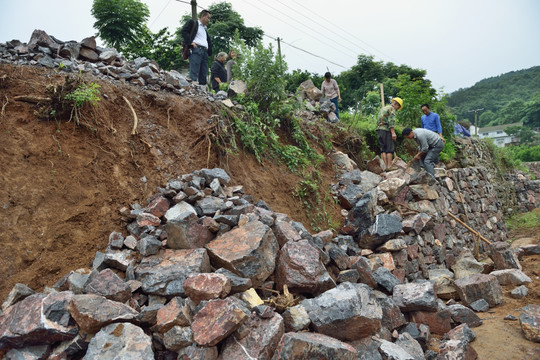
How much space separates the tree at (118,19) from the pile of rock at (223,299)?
14.8 metres

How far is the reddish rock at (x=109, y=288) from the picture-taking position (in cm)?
277

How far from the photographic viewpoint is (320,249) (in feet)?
13.4

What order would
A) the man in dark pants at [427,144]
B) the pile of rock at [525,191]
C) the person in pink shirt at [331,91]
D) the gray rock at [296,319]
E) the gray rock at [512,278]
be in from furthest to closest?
the pile of rock at [525,191] < the person in pink shirt at [331,91] < the man in dark pants at [427,144] < the gray rock at [512,278] < the gray rock at [296,319]

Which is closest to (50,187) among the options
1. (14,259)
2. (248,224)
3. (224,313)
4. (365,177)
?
(14,259)

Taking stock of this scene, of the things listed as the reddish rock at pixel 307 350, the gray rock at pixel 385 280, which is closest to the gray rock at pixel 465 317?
the gray rock at pixel 385 280

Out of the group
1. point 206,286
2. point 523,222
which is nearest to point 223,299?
point 206,286

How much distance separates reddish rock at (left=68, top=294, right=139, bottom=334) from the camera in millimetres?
2471

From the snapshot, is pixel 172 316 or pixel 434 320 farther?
pixel 434 320

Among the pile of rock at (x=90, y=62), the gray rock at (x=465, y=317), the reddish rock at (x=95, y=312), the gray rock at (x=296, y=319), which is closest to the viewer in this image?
the reddish rock at (x=95, y=312)

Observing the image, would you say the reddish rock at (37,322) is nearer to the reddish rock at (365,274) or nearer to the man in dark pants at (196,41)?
the reddish rock at (365,274)

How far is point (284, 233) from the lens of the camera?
376cm

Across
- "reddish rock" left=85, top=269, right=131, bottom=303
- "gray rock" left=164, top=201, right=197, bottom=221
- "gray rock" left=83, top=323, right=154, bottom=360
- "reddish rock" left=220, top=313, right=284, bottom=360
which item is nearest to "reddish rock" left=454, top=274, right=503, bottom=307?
"reddish rock" left=220, top=313, right=284, bottom=360

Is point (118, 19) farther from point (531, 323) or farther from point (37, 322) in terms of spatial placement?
point (531, 323)

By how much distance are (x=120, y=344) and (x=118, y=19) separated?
16970mm
